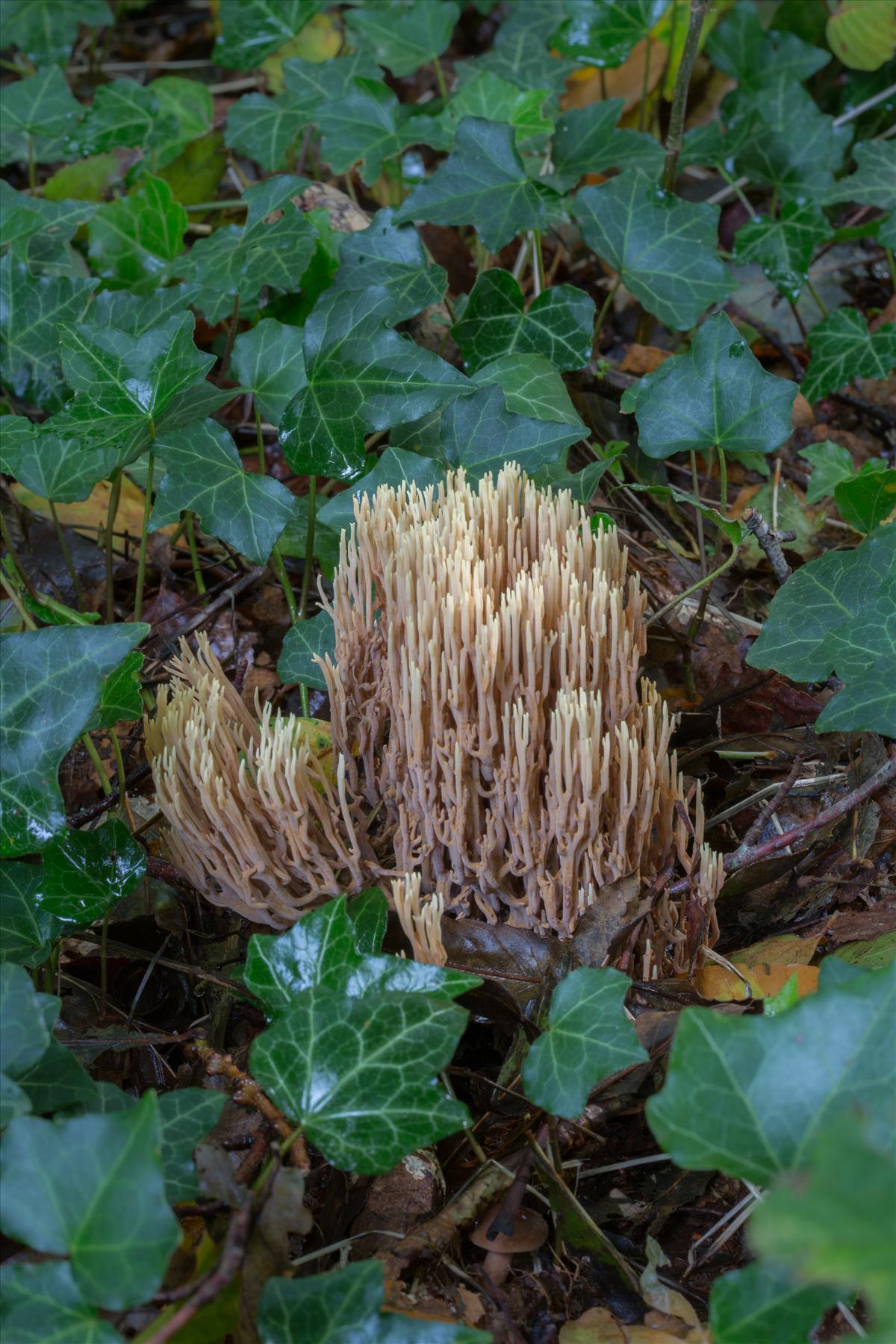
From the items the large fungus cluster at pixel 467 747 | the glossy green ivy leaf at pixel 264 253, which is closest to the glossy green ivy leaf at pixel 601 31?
the glossy green ivy leaf at pixel 264 253

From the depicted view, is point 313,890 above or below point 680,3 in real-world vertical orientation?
below

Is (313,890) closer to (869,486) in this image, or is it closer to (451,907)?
(451,907)

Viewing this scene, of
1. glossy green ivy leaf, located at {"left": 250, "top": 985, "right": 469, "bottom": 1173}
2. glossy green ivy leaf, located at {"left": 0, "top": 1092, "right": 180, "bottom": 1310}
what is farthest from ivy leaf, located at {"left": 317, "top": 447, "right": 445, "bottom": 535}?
glossy green ivy leaf, located at {"left": 0, "top": 1092, "right": 180, "bottom": 1310}

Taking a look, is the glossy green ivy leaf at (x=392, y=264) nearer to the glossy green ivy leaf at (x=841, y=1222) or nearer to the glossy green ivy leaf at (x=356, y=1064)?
the glossy green ivy leaf at (x=356, y=1064)

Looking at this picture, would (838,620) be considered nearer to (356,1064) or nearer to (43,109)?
(356,1064)

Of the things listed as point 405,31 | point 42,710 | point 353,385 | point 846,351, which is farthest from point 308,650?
point 405,31

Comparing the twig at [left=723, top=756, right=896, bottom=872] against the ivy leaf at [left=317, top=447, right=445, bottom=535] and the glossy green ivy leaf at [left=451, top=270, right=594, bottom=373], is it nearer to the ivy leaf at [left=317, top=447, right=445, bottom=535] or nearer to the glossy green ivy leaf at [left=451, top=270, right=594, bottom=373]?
the ivy leaf at [left=317, top=447, right=445, bottom=535]

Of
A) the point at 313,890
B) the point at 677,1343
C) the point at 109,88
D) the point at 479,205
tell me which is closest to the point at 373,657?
the point at 313,890
